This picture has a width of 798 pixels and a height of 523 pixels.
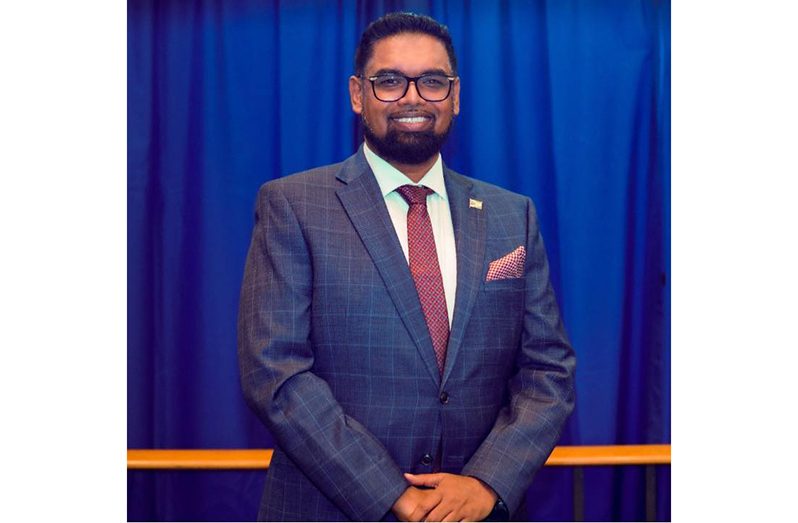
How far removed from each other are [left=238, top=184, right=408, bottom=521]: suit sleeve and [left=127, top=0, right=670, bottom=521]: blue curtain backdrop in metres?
1.35

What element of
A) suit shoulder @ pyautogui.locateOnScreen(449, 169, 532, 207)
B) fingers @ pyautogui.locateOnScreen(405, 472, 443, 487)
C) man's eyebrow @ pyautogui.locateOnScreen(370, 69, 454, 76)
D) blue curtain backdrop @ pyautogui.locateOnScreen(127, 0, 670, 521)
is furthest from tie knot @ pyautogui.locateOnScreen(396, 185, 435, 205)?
blue curtain backdrop @ pyautogui.locateOnScreen(127, 0, 670, 521)

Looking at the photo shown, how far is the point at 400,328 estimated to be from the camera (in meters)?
1.61

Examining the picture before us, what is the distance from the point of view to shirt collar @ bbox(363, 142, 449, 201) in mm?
1744

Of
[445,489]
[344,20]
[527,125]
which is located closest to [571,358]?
[445,489]

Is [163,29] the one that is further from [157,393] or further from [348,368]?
[348,368]

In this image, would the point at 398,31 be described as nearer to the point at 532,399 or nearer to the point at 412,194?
the point at 412,194

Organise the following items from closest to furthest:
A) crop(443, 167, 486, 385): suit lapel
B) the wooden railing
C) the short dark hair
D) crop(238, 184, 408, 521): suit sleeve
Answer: crop(238, 184, 408, 521): suit sleeve, crop(443, 167, 486, 385): suit lapel, the short dark hair, the wooden railing

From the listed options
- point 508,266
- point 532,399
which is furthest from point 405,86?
point 532,399

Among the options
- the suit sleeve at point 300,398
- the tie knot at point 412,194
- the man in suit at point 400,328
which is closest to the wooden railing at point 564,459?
the man in suit at point 400,328

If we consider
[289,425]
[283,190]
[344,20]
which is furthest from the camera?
[344,20]

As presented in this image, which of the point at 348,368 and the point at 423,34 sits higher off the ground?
the point at 423,34

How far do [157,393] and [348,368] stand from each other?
154cm

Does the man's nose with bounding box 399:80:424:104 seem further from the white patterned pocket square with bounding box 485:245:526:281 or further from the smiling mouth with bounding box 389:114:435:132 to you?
the white patterned pocket square with bounding box 485:245:526:281

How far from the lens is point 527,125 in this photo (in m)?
2.95
